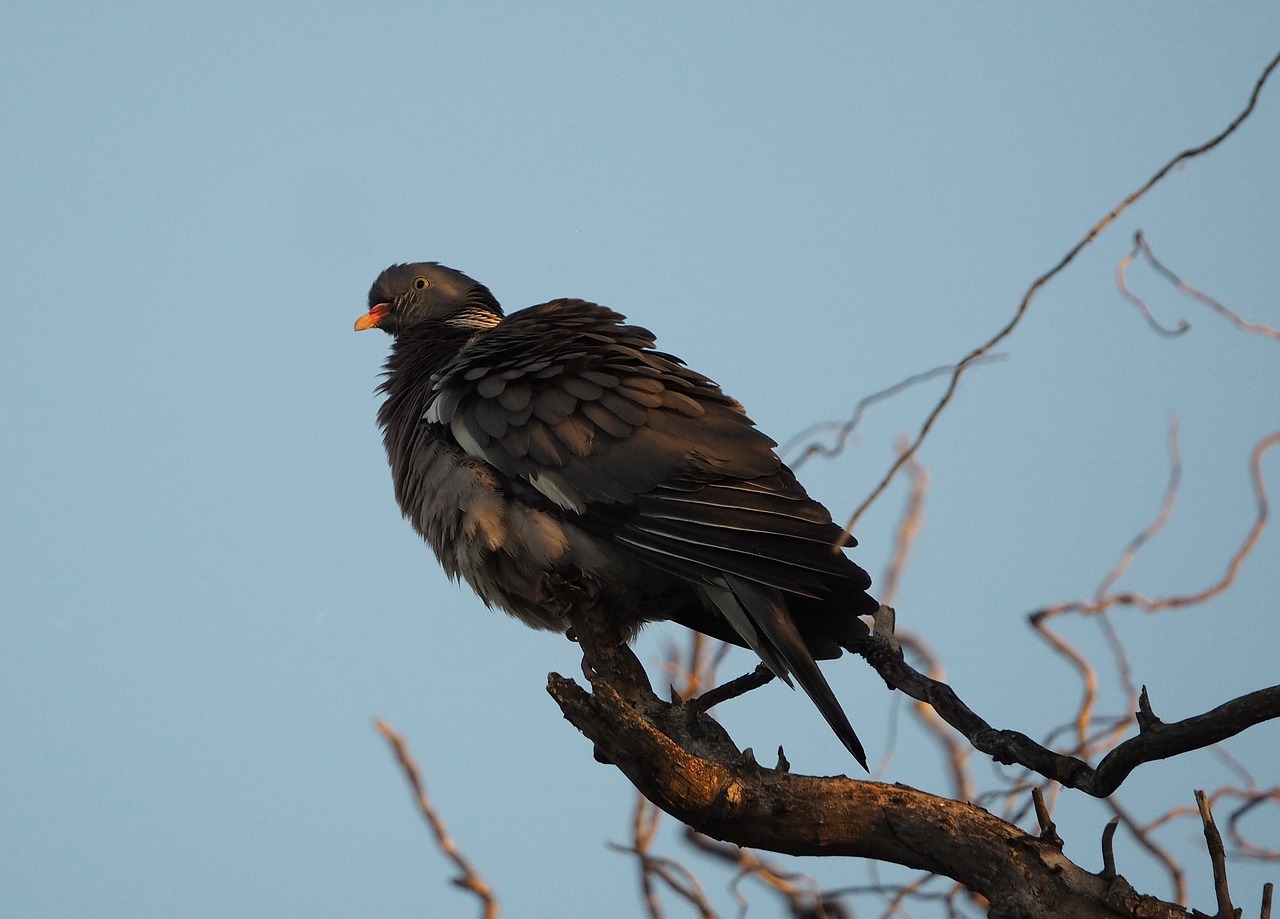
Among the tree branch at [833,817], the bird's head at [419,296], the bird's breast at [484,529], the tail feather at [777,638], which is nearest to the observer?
the tree branch at [833,817]

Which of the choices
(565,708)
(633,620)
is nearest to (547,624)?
(633,620)

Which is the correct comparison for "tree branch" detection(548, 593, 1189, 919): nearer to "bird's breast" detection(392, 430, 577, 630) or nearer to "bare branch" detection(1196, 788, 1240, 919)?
"bare branch" detection(1196, 788, 1240, 919)

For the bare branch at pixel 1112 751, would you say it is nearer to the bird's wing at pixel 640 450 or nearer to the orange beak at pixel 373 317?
the bird's wing at pixel 640 450

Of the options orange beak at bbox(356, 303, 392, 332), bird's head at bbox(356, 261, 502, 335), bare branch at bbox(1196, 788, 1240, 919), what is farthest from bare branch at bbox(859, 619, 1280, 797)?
orange beak at bbox(356, 303, 392, 332)

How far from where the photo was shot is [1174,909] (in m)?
2.59

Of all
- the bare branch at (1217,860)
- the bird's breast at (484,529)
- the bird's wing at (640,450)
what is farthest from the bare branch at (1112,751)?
the bird's breast at (484,529)

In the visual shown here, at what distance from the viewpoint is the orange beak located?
19.1 ft

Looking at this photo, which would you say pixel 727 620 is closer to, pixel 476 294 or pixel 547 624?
pixel 547 624

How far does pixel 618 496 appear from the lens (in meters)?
3.96

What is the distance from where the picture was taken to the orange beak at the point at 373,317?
5.84 meters

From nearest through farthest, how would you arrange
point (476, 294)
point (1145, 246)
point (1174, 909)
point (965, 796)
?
1. point (1174, 909)
2. point (1145, 246)
3. point (965, 796)
4. point (476, 294)

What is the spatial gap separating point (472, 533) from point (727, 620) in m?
0.83

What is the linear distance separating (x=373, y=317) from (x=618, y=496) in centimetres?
232

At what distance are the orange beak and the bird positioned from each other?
122 cm
